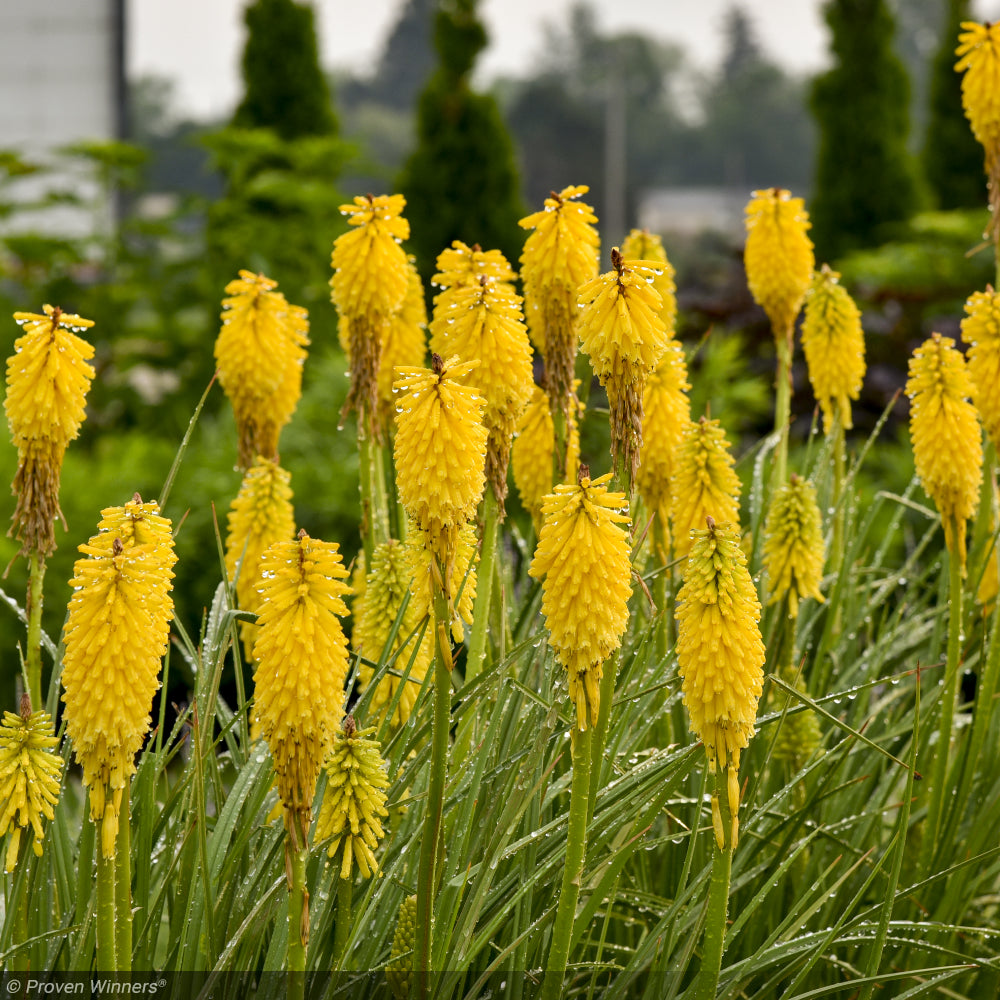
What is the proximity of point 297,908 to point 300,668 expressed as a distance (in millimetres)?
338

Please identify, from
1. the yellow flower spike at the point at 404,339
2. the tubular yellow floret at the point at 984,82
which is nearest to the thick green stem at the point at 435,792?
the yellow flower spike at the point at 404,339

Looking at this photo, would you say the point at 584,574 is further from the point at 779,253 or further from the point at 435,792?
Answer: the point at 779,253

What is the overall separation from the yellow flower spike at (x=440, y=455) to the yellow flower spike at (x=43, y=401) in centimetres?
65

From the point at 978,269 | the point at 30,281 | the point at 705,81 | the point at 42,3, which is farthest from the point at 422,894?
the point at 705,81

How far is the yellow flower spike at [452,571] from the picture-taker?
1.66 metres

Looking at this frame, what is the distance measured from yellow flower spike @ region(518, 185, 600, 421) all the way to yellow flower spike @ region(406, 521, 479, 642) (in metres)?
0.35

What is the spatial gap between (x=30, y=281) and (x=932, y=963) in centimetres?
900

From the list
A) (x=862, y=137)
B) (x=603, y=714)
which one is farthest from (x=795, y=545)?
(x=862, y=137)

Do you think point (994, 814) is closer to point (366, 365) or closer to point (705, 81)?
point (366, 365)

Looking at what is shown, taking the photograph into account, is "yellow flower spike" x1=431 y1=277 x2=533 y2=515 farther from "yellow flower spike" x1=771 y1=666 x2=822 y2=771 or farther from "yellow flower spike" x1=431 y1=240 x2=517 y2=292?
"yellow flower spike" x1=771 y1=666 x2=822 y2=771

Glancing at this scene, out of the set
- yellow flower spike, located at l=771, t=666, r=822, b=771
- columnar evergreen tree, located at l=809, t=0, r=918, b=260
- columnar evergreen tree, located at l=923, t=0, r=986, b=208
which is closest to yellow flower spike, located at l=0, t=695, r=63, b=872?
yellow flower spike, located at l=771, t=666, r=822, b=771

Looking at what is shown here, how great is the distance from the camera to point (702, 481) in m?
2.46

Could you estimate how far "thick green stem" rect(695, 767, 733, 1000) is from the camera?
5.77ft

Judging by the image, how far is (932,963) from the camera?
2479 mm
